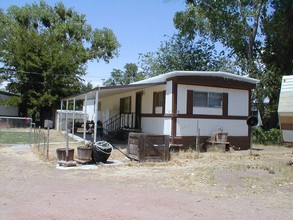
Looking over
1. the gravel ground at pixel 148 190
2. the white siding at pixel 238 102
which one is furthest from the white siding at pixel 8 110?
the white siding at pixel 238 102

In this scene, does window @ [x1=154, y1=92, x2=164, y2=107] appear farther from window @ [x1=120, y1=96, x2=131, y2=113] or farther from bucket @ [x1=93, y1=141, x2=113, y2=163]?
bucket @ [x1=93, y1=141, x2=113, y2=163]

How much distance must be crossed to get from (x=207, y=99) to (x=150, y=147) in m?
5.26

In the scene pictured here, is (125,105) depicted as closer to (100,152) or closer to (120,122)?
(120,122)

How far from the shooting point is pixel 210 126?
57.3ft

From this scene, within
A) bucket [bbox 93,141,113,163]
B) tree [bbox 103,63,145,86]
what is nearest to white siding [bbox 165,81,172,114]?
bucket [bbox 93,141,113,163]

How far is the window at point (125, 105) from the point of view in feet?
72.2

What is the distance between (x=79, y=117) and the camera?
3222 cm

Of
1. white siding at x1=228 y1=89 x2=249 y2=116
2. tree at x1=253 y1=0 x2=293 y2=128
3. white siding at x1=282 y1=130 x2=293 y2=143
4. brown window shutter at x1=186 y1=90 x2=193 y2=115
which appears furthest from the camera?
tree at x1=253 y1=0 x2=293 y2=128

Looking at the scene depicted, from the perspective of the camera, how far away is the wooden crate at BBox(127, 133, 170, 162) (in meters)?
13.1

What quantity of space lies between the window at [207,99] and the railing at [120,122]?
15.6 feet

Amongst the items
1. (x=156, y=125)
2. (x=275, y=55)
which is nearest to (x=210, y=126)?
(x=156, y=125)

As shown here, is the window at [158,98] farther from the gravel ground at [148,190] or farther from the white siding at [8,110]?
the white siding at [8,110]

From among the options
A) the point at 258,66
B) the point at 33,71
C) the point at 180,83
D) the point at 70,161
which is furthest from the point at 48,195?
the point at 33,71

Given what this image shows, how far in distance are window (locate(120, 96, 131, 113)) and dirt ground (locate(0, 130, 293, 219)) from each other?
344 inches
